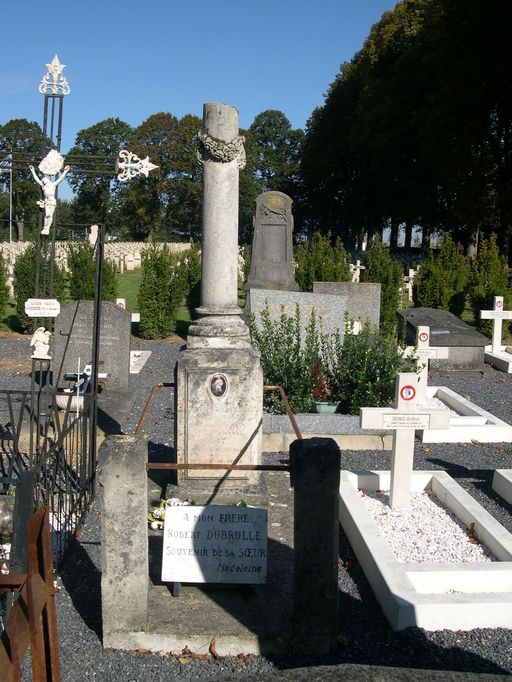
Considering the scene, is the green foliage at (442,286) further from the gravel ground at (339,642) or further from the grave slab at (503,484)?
the gravel ground at (339,642)

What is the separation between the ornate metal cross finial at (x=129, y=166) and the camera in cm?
588

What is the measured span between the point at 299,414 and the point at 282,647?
4.50 m


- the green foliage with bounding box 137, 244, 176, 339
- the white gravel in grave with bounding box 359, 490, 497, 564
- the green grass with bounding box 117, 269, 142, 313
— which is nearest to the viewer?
the white gravel in grave with bounding box 359, 490, 497, 564

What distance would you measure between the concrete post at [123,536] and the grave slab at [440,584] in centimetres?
150

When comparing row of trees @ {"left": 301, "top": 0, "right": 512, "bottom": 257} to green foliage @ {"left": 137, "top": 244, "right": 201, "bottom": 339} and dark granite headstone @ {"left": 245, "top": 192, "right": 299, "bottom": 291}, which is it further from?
green foliage @ {"left": 137, "top": 244, "right": 201, "bottom": 339}

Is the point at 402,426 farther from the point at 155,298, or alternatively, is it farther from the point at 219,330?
the point at 155,298

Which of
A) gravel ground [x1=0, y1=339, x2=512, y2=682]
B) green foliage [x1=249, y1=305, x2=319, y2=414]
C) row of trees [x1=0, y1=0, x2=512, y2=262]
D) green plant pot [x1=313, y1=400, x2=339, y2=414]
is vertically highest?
row of trees [x1=0, y1=0, x2=512, y2=262]

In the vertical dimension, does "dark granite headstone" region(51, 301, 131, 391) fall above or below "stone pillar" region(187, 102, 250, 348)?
below

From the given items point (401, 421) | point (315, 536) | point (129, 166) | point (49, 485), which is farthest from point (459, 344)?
point (315, 536)

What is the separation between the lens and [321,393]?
8.84 meters

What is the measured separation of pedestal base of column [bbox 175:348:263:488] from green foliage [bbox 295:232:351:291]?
39.6ft

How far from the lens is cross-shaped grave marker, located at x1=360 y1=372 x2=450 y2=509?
18.4 feet

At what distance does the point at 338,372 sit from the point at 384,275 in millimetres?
9663

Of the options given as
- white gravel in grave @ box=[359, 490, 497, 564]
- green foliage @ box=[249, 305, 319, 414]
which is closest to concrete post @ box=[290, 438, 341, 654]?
white gravel in grave @ box=[359, 490, 497, 564]
